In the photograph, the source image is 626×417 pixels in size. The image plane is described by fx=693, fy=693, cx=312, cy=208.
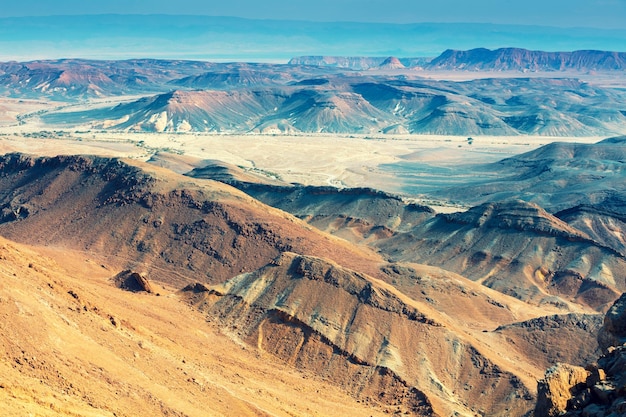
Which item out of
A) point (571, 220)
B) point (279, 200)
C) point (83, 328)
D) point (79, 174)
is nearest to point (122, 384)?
point (83, 328)

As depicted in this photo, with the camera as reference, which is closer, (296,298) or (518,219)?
(296,298)

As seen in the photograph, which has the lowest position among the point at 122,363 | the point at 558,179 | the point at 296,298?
the point at 296,298

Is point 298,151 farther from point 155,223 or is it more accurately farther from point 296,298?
point 296,298

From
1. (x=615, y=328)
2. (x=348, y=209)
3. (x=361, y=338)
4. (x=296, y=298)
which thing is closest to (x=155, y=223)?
(x=348, y=209)

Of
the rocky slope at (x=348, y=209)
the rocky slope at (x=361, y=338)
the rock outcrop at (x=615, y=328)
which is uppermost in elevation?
the rock outcrop at (x=615, y=328)

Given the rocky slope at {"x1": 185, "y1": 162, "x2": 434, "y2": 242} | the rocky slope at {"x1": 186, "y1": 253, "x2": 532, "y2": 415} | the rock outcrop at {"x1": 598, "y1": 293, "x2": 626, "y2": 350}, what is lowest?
the rocky slope at {"x1": 186, "y1": 253, "x2": 532, "y2": 415}

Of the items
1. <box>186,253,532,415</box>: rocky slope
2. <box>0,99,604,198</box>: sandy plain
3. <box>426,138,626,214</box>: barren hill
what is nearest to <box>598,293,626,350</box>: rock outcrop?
<box>186,253,532,415</box>: rocky slope

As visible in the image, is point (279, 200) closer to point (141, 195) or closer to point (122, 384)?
point (141, 195)

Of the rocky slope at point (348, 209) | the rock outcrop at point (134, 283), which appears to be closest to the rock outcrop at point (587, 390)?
the rock outcrop at point (134, 283)

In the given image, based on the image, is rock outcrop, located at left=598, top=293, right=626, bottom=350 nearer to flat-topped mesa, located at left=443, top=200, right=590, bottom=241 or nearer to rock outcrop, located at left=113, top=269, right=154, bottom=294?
rock outcrop, located at left=113, top=269, right=154, bottom=294

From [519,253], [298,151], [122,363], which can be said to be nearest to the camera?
[122,363]

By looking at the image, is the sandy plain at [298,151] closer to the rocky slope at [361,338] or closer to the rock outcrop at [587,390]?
the rocky slope at [361,338]
